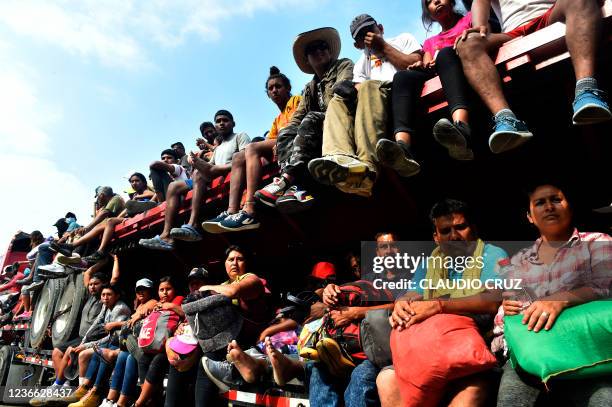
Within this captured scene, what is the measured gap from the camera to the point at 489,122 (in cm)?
324

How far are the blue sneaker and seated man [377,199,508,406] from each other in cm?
78

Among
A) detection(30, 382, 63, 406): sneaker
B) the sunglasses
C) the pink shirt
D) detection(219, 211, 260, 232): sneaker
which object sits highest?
the sunglasses

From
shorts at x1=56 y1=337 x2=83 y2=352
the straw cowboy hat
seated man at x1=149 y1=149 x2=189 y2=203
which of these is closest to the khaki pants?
the straw cowboy hat

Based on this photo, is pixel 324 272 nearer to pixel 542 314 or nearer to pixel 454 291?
pixel 454 291

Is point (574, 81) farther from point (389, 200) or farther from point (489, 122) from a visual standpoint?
point (389, 200)

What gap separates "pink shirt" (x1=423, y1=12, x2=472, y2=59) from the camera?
395cm

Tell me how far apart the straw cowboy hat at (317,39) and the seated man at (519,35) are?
1.56 m

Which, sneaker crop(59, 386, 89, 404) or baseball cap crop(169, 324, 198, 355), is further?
sneaker crop(59, 386, 89, 404)

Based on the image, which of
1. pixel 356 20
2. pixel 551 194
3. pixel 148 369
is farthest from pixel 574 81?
pixel 148 369

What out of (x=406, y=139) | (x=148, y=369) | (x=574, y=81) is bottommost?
(x=148, y=369)

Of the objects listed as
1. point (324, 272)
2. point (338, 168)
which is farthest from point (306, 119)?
point (324, 272)

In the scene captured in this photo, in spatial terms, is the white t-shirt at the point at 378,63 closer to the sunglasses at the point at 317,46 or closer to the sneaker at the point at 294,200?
the sunglasses at the point at 317,46

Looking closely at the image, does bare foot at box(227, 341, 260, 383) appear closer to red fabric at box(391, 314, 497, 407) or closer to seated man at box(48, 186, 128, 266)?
red fabric at box(391, 314, 497, 407)

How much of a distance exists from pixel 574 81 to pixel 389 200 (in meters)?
1.79
